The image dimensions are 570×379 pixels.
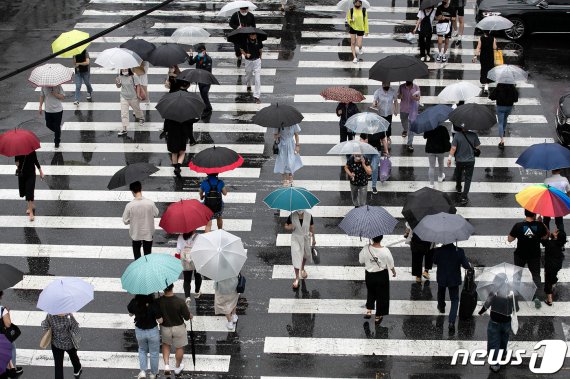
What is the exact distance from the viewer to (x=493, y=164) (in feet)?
64.1

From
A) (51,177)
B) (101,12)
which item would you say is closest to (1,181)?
(51,177)

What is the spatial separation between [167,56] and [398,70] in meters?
5.13

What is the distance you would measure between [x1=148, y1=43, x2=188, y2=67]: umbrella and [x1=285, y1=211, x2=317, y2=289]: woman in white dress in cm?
704

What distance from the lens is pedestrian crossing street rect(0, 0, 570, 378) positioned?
45.9ft

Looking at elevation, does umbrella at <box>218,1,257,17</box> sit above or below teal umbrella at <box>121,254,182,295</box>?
above

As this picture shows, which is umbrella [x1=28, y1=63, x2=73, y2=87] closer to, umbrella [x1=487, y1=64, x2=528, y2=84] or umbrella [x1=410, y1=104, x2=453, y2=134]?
umbrella [x1=410, y1=104, x2=453, y2=134]

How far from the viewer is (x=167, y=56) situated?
68.2ft

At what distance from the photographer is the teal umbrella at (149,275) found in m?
12.4

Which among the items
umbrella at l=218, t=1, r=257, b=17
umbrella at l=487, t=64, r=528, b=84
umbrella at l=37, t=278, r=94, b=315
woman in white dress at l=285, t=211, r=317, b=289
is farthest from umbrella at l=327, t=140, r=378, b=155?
umbrella at l=218, t=1, r=257, b=17

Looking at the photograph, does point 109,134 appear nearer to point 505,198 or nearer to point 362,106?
point 362,106

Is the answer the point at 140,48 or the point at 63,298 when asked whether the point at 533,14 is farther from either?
the point at 63,298

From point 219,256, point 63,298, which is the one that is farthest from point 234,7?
point 63,298

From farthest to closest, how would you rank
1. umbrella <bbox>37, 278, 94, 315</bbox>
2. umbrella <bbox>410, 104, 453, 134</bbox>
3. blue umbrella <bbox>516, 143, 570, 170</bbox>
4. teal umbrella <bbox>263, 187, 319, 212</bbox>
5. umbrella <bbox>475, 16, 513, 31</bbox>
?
umbrella <bbox>475, 16, 513, 31</bbox> < umbrella <bbox>410, 104, 453, 134</bbox> < blue umbrella <bbox>516, 143, 570, 170</bbox> < teal umbrella <bbox>263, 187, 319, 212</bbox> < umbrella <bbox>37, 278, 94, 315</bbox>

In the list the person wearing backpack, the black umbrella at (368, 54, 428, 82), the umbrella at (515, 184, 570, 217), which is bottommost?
the person wearing backpack
